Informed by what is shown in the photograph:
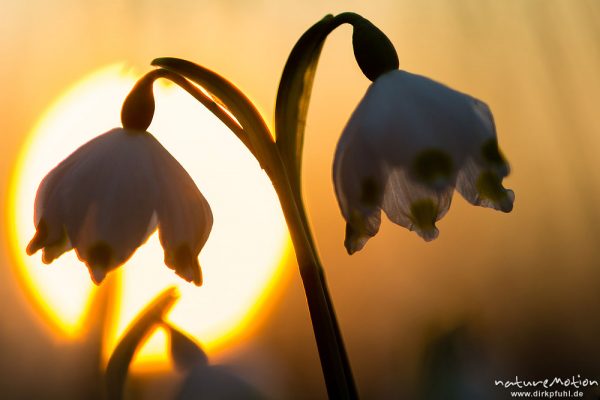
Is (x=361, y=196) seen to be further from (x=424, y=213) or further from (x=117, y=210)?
(x=117, y=210)

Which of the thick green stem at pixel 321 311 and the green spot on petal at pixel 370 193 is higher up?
the green spot on petal at pixel 370 193

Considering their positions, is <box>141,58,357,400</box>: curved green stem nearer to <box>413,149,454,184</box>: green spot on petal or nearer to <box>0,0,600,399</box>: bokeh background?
<box>413,149,454,184</box>: green spot on petal

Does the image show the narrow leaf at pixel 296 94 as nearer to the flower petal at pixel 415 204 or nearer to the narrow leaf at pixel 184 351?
the flower petal at pixel 415 204

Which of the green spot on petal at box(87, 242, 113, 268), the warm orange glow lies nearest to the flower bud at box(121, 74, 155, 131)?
the green spot on petal at box(87, 242, 113, 268)

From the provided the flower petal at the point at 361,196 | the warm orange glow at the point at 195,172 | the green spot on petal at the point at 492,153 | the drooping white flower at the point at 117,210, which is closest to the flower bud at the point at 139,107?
the drooping white flower at the point at 117,210

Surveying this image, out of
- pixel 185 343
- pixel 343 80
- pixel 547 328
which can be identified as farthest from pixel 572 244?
pixel 185 343

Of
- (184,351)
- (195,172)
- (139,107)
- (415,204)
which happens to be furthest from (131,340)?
(195,172)

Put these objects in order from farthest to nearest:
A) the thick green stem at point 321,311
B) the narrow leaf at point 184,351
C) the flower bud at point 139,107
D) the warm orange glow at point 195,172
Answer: the warm orange glow at point 195,172
the narrow leaf at point 184,351
the flower bud at point 139,107
the thick green stem at point 321,311
